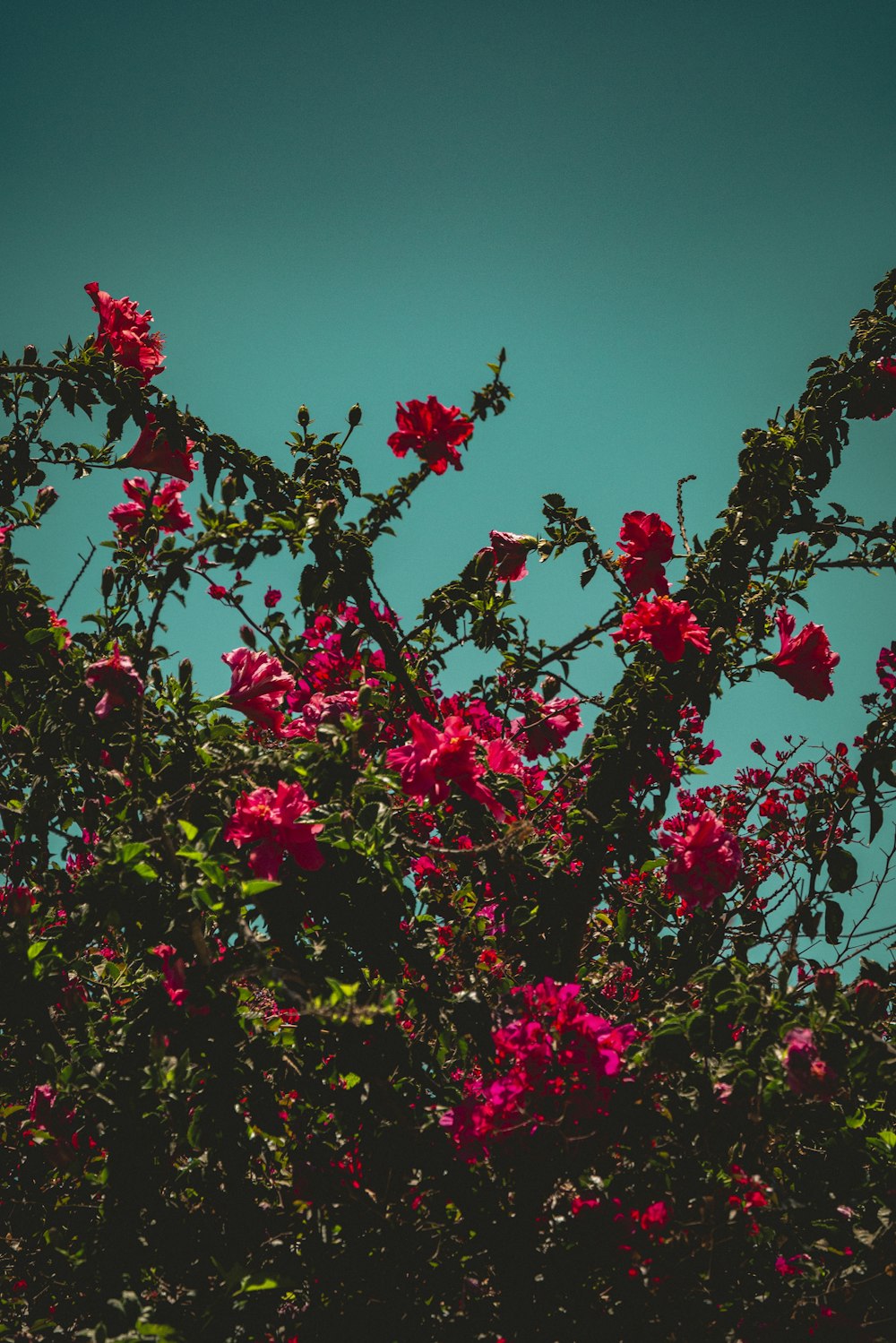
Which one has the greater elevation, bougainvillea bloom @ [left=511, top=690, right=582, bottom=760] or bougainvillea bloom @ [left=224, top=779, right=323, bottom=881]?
bougainvillea bloom @ [left=511, top=690, right=582, bottom=760]

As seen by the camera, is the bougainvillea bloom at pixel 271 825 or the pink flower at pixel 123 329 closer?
the bougainvillea bloom at pixel 271 825

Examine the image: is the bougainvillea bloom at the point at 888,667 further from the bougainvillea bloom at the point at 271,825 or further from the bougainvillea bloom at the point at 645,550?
the bougainvillea bloom at the point at 271,825

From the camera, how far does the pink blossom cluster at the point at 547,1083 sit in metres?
1.51

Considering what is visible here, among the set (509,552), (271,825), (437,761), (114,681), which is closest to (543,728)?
(509,552)

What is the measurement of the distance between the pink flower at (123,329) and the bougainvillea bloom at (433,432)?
2.75ft

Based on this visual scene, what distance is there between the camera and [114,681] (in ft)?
6.42

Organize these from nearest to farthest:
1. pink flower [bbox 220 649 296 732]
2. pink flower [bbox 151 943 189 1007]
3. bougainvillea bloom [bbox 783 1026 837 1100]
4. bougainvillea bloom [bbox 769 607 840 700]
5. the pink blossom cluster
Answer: bougainvillea bloom [bbox 783 1026 837 1100]
the pink blossom cluster
pink flower [bbox 151 943 189 1007]
pink flower [bbox 220 649 296 732]
bougainvillea bloom [bbox 769 607 840 700]

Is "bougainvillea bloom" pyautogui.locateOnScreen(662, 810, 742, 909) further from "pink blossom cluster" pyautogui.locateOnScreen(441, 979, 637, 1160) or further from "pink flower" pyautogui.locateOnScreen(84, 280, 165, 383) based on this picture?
"pink flower" pyautogui.locateOnScreen(84, 280, 165, 383)

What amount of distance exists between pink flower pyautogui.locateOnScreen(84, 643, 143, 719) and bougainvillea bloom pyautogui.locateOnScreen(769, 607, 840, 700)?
77.0 inches

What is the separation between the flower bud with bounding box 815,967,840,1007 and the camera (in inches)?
58.2

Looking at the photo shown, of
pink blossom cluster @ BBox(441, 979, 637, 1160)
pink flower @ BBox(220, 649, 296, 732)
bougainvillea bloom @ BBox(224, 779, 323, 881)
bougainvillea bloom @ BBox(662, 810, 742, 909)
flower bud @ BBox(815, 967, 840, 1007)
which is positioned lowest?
pink blossom cluster @ BBox(441, 979, 637, 1160)

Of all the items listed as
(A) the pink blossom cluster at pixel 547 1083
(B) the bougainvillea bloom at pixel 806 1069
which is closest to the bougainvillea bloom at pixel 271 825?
(A) the pink blossom cluster at pixel 547 1083

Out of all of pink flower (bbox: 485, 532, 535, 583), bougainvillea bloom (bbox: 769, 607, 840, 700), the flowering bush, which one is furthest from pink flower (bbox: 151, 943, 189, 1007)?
bougainvillea bloom (bbox: 769, 607, 840, 700)

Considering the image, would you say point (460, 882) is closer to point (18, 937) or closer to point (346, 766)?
point (346, 766)
